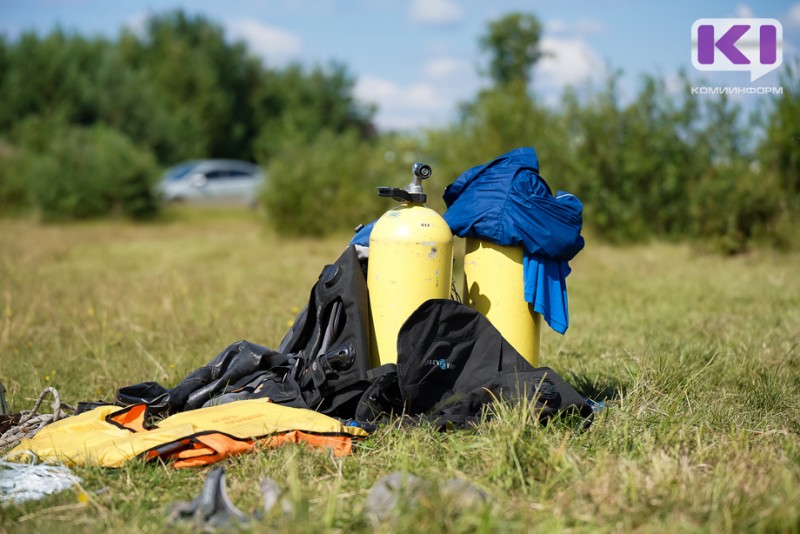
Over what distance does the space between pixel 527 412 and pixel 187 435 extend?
1470 mm

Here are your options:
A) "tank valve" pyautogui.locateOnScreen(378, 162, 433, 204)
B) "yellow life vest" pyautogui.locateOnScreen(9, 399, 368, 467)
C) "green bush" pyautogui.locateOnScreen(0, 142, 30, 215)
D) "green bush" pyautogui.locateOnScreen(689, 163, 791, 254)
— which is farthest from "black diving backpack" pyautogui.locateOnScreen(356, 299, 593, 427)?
"green bush" pyautogui.locateOnScreen(0, 142, 30, 215)

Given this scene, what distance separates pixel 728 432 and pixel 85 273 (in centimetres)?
812

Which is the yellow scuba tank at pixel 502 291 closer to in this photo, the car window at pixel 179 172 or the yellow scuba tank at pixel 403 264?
the yellow scuba tank at pixel 403 264

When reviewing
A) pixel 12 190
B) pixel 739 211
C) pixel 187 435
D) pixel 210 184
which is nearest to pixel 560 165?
pixel 739 211

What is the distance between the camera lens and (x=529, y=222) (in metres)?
3.88

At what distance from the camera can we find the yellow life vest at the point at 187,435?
3.32m

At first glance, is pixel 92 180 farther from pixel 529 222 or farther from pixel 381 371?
pixel 529 222

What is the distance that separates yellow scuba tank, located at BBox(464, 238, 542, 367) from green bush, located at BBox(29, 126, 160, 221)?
576 inches

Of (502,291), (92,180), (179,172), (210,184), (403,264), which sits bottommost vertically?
(502,291)

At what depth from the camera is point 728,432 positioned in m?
3.56

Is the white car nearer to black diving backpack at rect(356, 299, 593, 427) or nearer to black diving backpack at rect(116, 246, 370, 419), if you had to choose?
black diving backpack at rect(116, 246, 370, 419)

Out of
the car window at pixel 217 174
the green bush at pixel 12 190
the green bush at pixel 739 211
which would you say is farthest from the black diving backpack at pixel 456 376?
the car window at pixel 217 174

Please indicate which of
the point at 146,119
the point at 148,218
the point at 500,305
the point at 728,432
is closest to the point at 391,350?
the point at 500,305

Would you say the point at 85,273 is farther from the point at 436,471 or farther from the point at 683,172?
the point at 683,172
